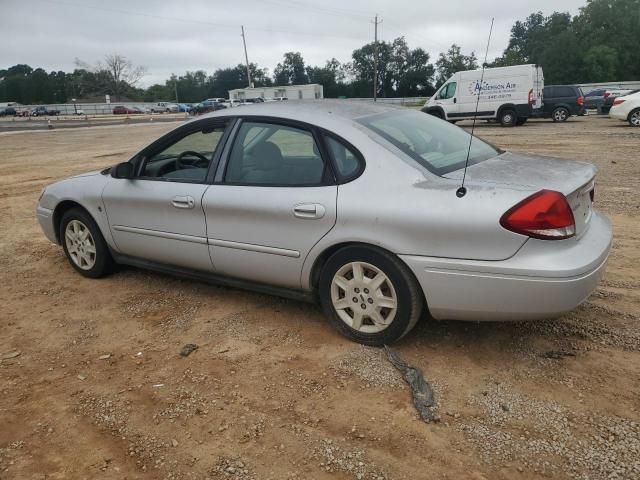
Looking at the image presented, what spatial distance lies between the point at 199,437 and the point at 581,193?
8.18ft

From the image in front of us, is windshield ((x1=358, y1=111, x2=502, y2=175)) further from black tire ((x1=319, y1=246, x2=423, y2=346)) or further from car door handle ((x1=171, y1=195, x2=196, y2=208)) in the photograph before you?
car door handle ((x1=171, y1=195, x2=196, y2=208))

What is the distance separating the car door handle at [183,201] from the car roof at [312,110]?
661 millimetres

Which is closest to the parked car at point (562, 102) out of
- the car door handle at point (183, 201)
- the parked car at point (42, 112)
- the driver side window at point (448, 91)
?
the driver side window at point (448, 91)

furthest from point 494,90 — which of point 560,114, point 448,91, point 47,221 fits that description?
point 47,221

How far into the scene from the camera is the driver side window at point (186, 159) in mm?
3887

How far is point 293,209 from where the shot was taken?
3.31m

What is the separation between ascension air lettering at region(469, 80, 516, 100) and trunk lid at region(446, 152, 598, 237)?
18.4 metres

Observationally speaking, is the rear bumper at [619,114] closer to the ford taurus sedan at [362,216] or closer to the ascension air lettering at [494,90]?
the ascension air lettering at [494,90]

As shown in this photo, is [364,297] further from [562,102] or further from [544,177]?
[562,102]

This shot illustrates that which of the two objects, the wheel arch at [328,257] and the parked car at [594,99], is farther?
the parked car at [594,99]

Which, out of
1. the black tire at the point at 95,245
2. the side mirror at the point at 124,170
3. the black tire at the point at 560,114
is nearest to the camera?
the side mirror at the point at 124,170

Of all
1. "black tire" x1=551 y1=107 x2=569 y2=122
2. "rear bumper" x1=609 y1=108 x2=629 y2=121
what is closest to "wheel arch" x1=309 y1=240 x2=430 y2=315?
"rear bumper" x1=609 y1=108 x2=629 y2=121

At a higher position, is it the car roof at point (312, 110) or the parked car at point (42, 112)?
the car roof at point (312, 110)

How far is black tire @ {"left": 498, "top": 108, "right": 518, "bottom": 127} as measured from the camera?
20734mm
